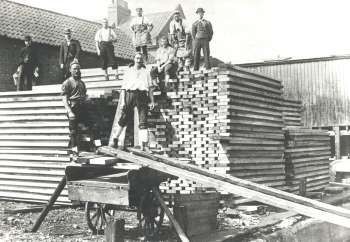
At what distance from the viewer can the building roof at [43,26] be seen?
2455cm

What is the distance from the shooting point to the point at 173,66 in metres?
13.5

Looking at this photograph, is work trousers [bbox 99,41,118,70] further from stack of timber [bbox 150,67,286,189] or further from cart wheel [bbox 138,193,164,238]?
cart wheel [bbox 138,193,164,238]

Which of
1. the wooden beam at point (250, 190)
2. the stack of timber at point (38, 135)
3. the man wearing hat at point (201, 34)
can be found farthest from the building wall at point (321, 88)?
the wooden beam at point (250, 190)

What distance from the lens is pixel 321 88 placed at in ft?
88.2

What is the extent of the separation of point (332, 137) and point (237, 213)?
18.1 m

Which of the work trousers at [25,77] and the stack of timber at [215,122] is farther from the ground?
the work trousers at [25,77]

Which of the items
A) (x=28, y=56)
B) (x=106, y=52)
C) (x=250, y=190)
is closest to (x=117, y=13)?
(x=28, y=56)

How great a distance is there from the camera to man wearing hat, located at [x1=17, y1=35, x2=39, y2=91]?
17.3 metres

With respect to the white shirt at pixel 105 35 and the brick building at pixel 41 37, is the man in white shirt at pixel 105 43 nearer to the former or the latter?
the white shirt at pixel 105 35

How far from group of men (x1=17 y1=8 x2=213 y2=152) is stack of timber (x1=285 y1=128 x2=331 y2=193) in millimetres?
4375

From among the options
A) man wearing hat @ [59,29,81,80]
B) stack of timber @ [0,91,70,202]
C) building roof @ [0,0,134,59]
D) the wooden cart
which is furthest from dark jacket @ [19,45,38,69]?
the wooden cart

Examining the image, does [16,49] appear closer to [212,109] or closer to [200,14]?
[200,14]

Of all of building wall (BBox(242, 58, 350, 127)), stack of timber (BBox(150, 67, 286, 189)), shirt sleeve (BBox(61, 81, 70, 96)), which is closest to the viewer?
shirt sleeve (BBox(61, 81, 70, 96))

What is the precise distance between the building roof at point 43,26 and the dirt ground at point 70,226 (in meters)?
13.7
